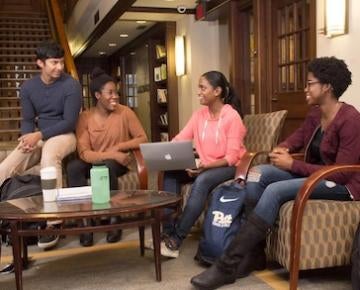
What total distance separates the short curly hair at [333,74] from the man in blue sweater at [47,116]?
5.37 ft

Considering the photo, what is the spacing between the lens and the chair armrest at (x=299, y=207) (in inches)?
78.5

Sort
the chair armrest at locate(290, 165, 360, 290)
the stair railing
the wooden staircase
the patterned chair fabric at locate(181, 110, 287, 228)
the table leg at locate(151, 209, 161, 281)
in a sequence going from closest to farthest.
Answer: the chair armrest at locate(290, 165, 360, 290), the table leg at locate(151, 209, 161, 281), the patterned chair fabric at locate(181, 110, 287, 228), the stair railing, the wooden staircase

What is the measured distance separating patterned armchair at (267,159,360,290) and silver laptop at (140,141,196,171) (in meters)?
0.69

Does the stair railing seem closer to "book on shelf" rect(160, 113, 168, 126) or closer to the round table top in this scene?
"book on shelf" rect(160, 113, 168, 126)

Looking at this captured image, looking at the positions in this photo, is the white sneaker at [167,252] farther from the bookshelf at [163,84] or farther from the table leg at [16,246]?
the bookshelf at [163,84]

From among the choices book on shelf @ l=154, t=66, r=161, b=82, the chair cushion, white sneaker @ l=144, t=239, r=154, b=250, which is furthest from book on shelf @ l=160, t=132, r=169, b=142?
the chair cushion

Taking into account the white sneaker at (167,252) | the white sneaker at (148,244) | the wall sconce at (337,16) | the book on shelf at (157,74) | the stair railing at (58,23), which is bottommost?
the white sneaker at (148,244)

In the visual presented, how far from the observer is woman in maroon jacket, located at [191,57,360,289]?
7.06 ft

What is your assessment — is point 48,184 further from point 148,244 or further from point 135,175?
point 135,175

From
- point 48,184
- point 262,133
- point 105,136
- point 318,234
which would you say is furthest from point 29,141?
→ point 318,234

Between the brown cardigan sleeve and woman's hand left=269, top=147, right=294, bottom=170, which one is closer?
woman's hand left=269, top=147, right=294, bottom=170

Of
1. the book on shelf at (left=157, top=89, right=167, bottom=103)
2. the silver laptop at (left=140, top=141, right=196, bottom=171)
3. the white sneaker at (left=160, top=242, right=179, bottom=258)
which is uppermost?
the book on shelf at (left=157, top=89, right=167, bottom=103)

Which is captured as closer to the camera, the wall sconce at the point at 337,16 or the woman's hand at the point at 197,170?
the woman's hand at the point at 197,170

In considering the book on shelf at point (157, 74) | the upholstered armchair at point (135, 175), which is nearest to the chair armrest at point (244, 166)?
the upholstered armchair at point (135, 175)
